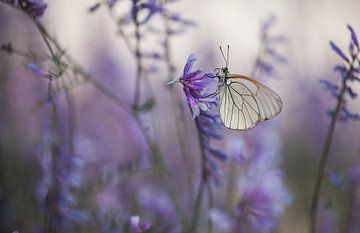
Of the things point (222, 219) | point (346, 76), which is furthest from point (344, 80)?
point (222, 219)

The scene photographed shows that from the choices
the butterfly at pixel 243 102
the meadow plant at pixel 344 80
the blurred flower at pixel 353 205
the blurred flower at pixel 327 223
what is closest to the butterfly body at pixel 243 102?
the butterfly at pixel 243 102

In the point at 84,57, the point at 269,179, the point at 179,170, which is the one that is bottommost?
the point at 179,170

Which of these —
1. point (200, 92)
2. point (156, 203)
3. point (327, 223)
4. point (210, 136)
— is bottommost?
point (327, 223)

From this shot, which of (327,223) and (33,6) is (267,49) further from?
(33,6)

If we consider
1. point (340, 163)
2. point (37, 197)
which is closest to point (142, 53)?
point (37, 197)

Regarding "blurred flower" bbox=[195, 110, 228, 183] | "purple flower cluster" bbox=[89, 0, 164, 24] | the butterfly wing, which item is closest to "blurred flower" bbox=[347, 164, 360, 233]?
"blurred flower" bbox=[195, 110, 228, 183]

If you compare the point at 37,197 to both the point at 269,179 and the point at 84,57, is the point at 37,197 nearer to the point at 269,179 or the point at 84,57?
the point at 269,179

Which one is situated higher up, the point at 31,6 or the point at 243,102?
the point at 31,6
